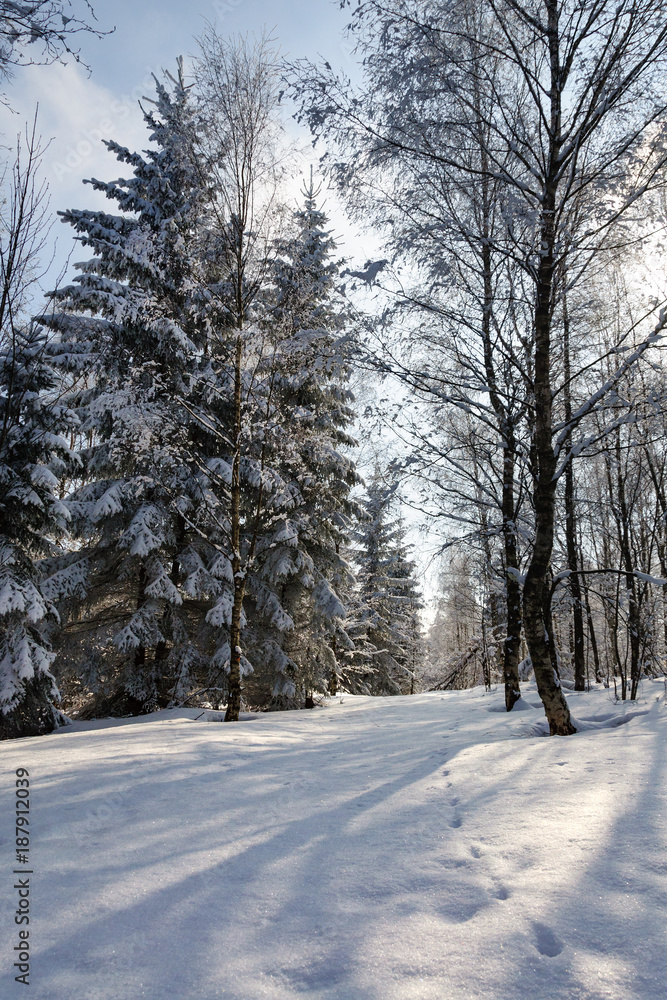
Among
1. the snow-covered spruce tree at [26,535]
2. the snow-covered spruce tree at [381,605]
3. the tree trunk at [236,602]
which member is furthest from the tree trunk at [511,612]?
the snow-covered spruce tree at [381,605]

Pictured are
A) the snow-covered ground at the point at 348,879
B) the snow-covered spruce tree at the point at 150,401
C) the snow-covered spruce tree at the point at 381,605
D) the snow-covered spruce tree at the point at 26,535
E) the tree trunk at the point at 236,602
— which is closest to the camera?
the snow-covered ground at the point at 348,879

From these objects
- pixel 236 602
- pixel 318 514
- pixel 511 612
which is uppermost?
pixel 318 514

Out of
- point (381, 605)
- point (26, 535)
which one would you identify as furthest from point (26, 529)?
point (381, 605)

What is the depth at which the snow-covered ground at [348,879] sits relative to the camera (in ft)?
4.91

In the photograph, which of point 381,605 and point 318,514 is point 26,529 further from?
point 381,605

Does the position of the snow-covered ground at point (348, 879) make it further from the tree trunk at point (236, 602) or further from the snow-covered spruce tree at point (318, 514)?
the snow-covered spruce tree at point (318, 514)

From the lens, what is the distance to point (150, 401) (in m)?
9.46

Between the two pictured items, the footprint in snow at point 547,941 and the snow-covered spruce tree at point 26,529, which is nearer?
the footprint in snow at point 547,941

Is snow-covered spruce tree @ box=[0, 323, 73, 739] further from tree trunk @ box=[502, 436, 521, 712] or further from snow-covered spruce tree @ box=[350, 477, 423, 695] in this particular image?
snow-covered spruce tree @ box=[350, 477, 423, 695]

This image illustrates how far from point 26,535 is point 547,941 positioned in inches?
328

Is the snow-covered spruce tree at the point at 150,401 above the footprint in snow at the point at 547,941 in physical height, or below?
above

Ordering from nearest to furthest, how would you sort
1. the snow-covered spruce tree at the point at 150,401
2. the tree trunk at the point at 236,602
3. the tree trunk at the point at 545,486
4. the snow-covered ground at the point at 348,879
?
the snow-covered ground at the point at 348,879
the tree trunk at the point at 545,486
the tree trunk at the point at 236,602
the snow-covered spruce tree at the point at 150,401

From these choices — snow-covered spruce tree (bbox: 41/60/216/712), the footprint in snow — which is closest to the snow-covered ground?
the footprint in snow

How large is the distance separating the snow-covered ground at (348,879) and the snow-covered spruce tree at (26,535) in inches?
145
